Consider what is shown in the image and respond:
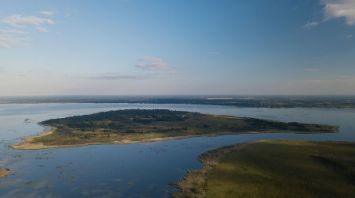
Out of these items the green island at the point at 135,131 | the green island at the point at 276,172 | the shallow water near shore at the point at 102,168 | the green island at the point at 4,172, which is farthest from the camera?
the green island at the point at 135,131

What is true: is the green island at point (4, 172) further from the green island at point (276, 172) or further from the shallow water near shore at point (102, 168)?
the green island at point (276, 172)

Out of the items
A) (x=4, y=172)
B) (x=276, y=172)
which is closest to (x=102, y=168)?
(x=4, y=172)

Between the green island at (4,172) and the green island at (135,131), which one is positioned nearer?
the green island at (4,172)

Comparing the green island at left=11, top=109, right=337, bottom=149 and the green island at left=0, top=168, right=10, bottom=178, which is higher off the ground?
the green island at left=11, top=109, right=337, bottom=149

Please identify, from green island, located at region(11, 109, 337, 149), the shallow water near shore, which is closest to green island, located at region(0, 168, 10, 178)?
the shallow water near shore

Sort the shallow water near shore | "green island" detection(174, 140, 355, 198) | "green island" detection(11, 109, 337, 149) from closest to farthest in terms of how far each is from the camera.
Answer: "green island" detection(174, 140, 355, 198)
the shallow water near shore
"green island" detection(11, 109, 337, 149)

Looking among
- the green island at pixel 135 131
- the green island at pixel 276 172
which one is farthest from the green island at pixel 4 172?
the green island at pixel 276 172

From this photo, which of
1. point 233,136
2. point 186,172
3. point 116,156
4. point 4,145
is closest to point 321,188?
point 186,172

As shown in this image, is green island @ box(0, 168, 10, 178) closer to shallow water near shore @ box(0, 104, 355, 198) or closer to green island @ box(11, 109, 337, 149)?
shallow water near shore @ box(0, 104, 355, 198)

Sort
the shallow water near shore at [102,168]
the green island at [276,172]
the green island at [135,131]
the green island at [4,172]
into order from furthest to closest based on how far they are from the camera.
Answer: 1. the green island at [135,131]
2. the green island at [4,172]
3. the shallow water near shore at [102,168]
4. the green island at [276,172]

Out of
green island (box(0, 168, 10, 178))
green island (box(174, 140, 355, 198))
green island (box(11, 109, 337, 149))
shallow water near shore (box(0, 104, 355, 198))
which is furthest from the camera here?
green island (box(11, 109, 337, 149))
